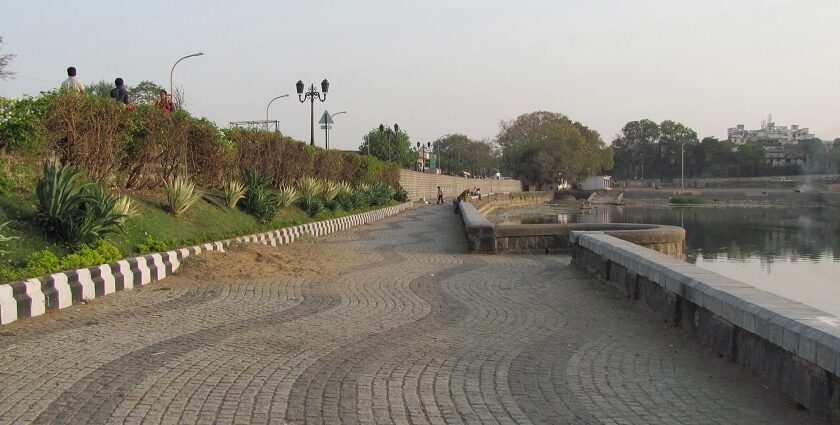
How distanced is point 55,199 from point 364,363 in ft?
19.0

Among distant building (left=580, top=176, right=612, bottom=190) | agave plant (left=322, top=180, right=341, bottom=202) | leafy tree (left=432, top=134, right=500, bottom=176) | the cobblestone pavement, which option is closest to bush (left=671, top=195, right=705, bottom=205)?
distant building (left=580, top=176, right=612, bottom=190)

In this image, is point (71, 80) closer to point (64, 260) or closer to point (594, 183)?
point (64, 260)

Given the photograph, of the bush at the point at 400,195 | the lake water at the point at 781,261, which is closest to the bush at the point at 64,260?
the lake water at the point at 781,261

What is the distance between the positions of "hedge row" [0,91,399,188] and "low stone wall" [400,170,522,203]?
30.7 meters

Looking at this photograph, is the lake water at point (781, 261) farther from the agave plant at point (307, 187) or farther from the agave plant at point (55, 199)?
the agave plant at point (307, 187)

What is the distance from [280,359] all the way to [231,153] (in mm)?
14176

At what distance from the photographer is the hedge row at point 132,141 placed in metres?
11.3

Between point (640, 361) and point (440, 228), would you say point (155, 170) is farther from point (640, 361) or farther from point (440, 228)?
point (640, 361)

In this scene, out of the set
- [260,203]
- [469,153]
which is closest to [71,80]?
[260,203]

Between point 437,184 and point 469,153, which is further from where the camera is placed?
point 469,153

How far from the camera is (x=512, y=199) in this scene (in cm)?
6875

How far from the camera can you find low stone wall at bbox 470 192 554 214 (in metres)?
54.3

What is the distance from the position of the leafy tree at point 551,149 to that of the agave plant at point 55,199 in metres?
83.9

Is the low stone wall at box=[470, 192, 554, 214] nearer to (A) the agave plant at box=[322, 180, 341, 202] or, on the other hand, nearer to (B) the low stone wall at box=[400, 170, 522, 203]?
(B) the low stone wall at box=[400, 170, 522, 203]
